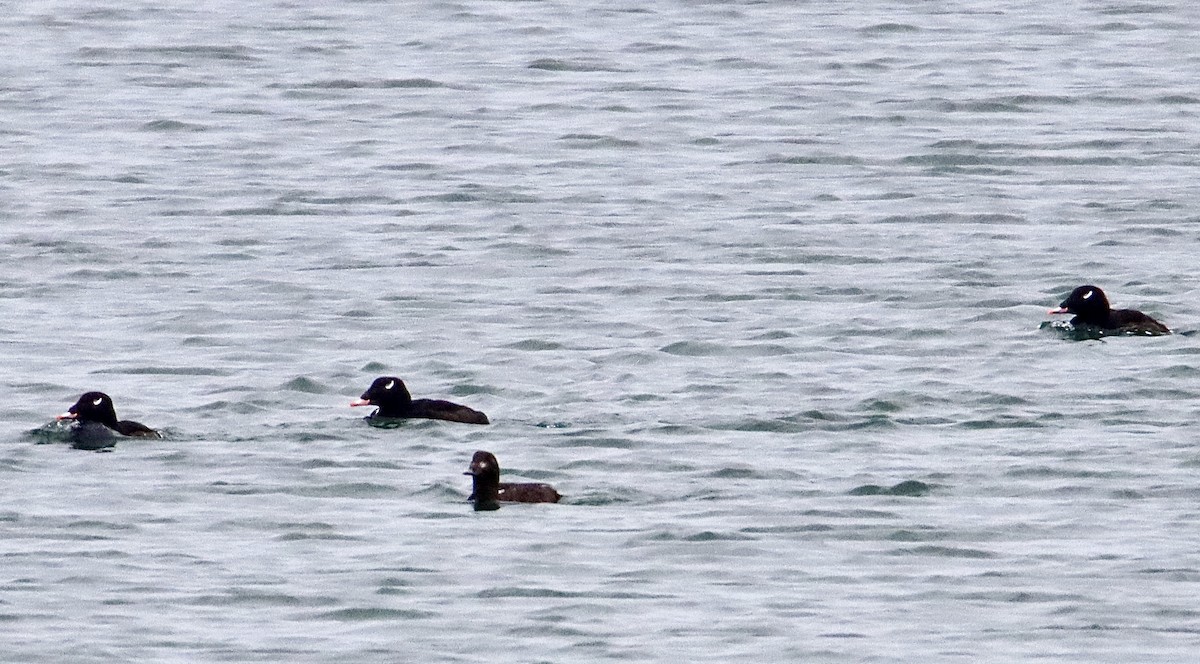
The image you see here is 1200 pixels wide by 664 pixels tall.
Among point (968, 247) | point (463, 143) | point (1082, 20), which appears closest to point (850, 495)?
point (968, 247)

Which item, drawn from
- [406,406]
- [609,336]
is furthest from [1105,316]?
[406,406]

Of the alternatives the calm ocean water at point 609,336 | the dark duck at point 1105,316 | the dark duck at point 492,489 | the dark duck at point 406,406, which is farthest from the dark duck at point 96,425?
the dark duck at point 1105,316

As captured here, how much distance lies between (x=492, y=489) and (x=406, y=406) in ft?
8.71

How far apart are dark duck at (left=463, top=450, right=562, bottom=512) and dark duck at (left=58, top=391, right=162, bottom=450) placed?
10.4 feet

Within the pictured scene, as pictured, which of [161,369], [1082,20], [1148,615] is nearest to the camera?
[1148,615]

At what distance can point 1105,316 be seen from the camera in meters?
23.6

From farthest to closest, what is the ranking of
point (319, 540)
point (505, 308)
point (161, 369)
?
point (505, 308)
point (161, 369)
point (319, 540)

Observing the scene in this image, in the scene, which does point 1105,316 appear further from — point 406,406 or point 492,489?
point 492,489

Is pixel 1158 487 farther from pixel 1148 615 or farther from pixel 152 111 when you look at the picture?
pixel 152 111

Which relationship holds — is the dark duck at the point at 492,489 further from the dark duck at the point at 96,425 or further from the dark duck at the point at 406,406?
the dark duck at the point at 96,425

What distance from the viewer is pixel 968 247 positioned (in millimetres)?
28312

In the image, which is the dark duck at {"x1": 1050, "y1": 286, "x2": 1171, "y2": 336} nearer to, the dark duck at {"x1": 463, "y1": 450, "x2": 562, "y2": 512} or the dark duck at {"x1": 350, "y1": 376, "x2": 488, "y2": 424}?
the dark duck at {"x1": 350, "y1": 376, "x2": 488, "y2": 424}

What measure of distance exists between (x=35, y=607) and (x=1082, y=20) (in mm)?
31708

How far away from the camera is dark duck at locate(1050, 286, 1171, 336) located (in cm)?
2355
